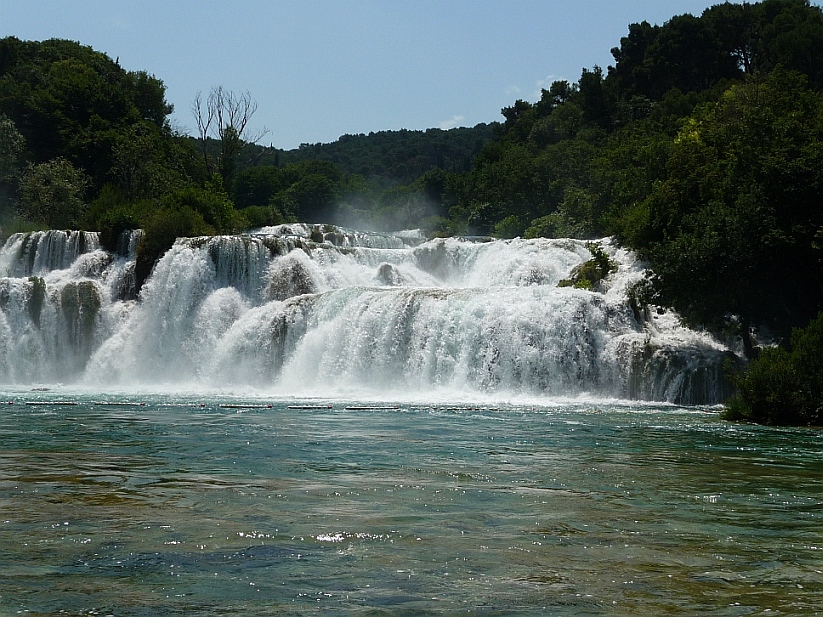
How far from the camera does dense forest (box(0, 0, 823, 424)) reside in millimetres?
24984

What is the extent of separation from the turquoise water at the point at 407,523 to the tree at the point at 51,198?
35149mm

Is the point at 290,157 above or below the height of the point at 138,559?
above

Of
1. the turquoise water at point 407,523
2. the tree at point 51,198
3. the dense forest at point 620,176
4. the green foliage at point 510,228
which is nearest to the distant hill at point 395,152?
the dense forest at point 620,176

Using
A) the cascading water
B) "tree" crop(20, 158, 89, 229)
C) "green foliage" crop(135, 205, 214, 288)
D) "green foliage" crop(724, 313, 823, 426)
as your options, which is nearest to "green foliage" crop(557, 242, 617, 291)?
the cascading water

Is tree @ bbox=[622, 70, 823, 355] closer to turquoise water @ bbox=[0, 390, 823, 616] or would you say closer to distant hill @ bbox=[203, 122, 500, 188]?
turquoise water @ bbox=[0, 390, 823, 616]

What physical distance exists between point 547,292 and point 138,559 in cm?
2193

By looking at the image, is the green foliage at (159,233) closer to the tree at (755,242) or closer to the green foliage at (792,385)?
the tree at (755,242)

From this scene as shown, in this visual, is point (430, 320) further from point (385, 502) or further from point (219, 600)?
point (219, 600)

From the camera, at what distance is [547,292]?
2825 cm

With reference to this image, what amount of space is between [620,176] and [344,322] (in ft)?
58.6

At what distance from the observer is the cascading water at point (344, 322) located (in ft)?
87.8

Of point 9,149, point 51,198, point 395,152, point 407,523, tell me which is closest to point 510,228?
point 51,198

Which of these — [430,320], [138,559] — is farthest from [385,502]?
[430,320]

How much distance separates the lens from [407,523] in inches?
342
